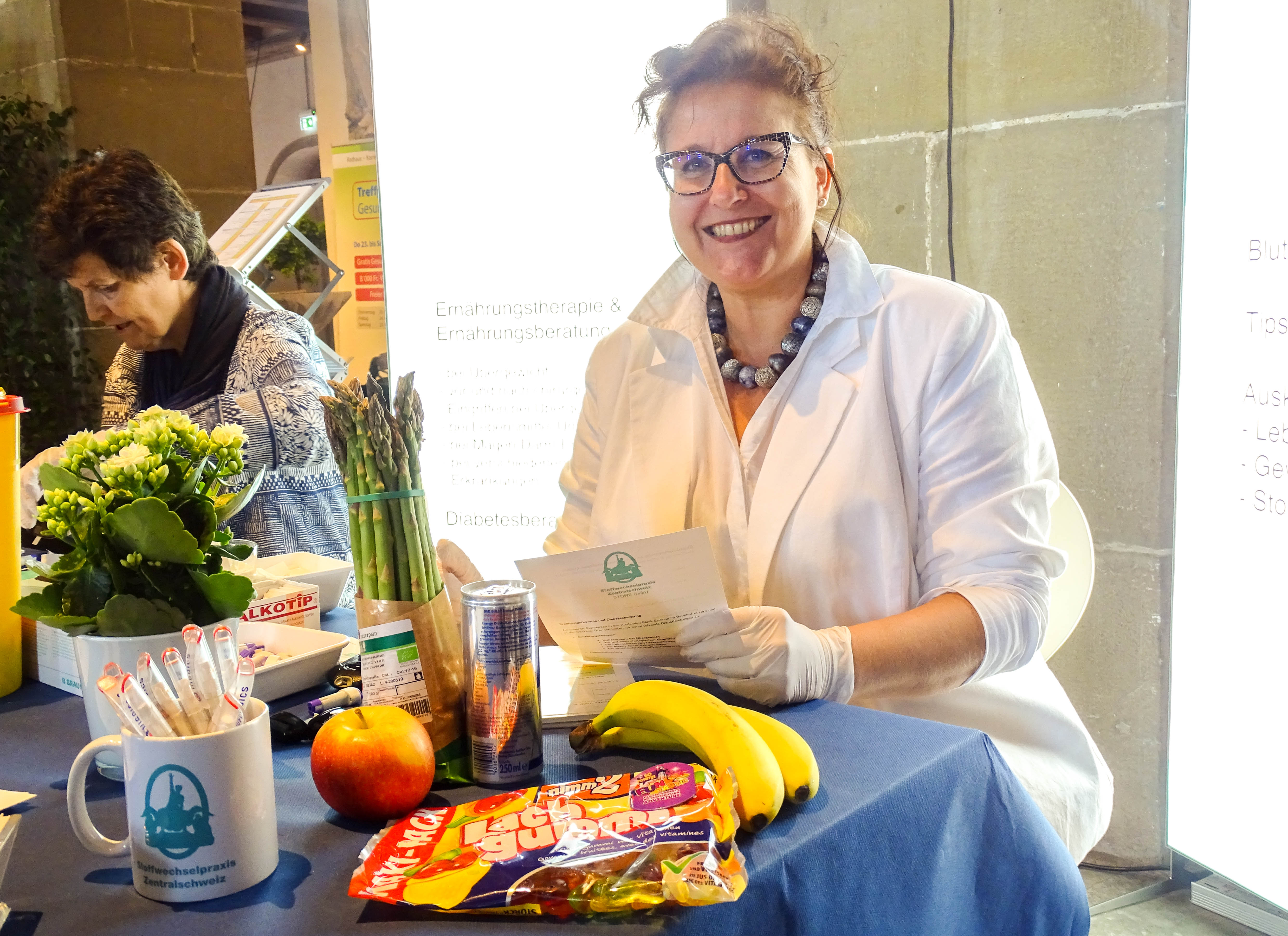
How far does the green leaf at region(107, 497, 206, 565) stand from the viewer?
1030mm

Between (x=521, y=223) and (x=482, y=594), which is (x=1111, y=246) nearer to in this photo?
(x=521, y=223)

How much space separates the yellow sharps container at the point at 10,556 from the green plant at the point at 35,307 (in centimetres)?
416

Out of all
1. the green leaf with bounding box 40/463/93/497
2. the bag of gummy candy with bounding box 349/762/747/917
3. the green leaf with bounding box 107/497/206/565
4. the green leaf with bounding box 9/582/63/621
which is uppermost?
the green leaf with bounding box 40/463/93/497

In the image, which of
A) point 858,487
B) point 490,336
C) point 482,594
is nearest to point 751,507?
point 858,487

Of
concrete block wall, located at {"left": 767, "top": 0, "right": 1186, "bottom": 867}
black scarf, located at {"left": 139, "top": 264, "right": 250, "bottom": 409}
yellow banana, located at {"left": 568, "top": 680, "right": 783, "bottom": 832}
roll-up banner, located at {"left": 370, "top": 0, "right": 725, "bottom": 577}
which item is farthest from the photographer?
roll-up banner, located at {"left": 370, "top": 0, "right": 725, "bottom": 577}

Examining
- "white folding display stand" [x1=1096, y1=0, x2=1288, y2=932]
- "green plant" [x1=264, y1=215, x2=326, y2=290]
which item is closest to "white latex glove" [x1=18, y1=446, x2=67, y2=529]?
"white folding display stand" [x1=1096, y1=0, x2=1288, y2=932]

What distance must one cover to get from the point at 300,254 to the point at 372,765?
233 inches

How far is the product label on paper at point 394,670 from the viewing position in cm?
111

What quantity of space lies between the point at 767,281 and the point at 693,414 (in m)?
0.28

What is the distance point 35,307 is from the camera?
5.25 metres

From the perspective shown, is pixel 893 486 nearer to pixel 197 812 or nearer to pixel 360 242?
pixel 197 812

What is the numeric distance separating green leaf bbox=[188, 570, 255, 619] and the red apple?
0.55 feet

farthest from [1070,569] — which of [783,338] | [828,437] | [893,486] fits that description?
[783,338]

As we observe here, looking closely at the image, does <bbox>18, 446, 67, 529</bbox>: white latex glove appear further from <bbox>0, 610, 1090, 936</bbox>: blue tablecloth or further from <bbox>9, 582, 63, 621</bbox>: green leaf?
<bbox>9, 582, 63, 621</bbox>: green leaf
